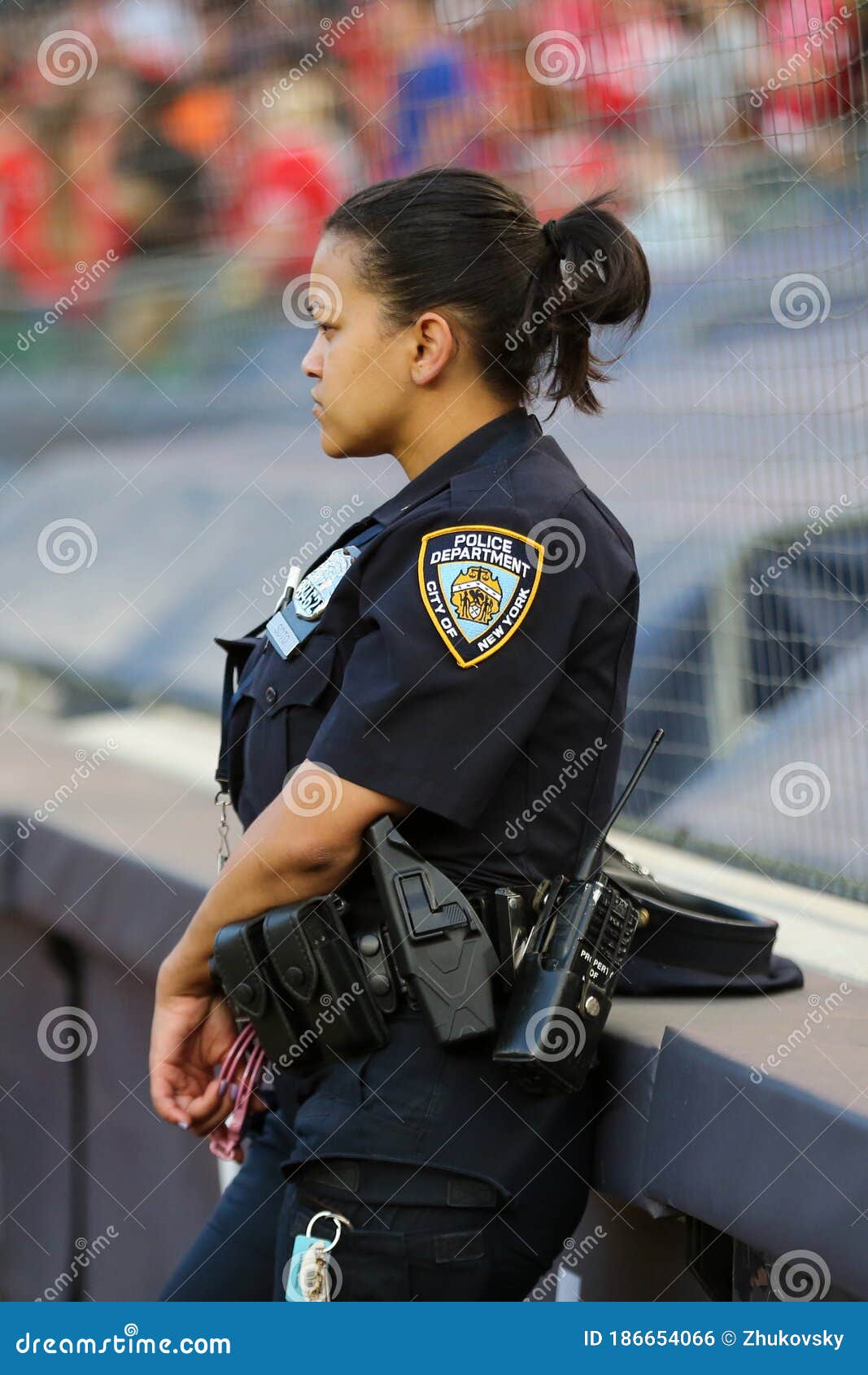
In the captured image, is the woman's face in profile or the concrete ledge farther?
the woman's face in profile

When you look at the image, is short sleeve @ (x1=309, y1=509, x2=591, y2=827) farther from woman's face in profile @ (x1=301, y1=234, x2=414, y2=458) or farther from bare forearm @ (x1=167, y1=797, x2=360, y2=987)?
woman's face in profile @ (x1=301, y1=234, x2=414, y2=458)

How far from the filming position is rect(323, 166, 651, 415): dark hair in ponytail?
170 cm

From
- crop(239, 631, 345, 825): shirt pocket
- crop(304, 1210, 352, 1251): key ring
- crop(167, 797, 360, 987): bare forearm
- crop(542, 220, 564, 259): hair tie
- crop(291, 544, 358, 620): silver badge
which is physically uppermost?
crop(542, 220, 564, 259): hair tie

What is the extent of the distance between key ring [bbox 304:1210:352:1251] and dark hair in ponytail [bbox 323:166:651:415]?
3.00 ft

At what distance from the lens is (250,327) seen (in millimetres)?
3926

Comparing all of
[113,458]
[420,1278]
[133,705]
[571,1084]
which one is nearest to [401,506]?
[571,1084]

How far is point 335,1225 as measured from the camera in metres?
1.63

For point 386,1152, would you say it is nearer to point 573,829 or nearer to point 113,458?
point 573,829

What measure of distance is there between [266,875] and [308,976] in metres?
0.12

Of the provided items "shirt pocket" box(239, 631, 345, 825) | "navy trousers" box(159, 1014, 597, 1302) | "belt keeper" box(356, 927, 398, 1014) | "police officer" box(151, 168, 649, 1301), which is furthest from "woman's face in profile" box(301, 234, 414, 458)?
"navy trousers" box(159, 1014, 597, 1302)

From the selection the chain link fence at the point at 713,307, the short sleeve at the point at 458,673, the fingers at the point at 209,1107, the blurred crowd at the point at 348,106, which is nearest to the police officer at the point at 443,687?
the short sleeve at the point at 458,673

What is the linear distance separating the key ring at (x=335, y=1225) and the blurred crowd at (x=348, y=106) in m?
1.49

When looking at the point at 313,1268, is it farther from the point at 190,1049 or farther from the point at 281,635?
the point at 281,635

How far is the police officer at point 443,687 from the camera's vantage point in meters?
1.57
